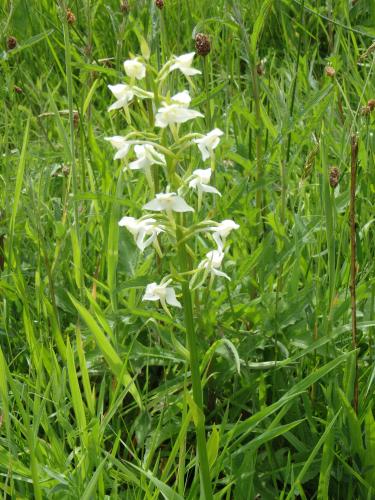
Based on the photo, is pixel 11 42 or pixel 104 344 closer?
pixel 104 344

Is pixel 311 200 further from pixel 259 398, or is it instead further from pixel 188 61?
pixel 188 61

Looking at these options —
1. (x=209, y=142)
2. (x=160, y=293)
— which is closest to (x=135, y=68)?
(x=209, y=142)

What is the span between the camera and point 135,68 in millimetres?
1101

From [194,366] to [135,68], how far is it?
1.39ft

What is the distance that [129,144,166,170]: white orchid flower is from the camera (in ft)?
3.65

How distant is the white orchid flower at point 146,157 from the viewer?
1.11m

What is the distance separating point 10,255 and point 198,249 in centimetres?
48

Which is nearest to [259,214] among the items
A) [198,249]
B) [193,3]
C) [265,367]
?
[198,249]

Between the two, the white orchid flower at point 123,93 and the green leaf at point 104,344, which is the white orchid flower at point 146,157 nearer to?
the white orchid flower at point 123,93

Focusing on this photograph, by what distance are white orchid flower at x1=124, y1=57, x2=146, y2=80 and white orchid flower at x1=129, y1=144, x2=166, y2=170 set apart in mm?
97

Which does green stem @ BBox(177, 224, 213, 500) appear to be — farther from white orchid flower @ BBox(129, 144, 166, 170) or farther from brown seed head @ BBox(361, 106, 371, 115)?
brown seed head @ BBox(361, 106, 371, 115)

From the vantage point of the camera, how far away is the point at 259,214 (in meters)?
2.07

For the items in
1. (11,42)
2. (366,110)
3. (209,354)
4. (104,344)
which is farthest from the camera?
(11,42)

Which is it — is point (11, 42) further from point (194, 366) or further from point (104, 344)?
point (194, 366)
